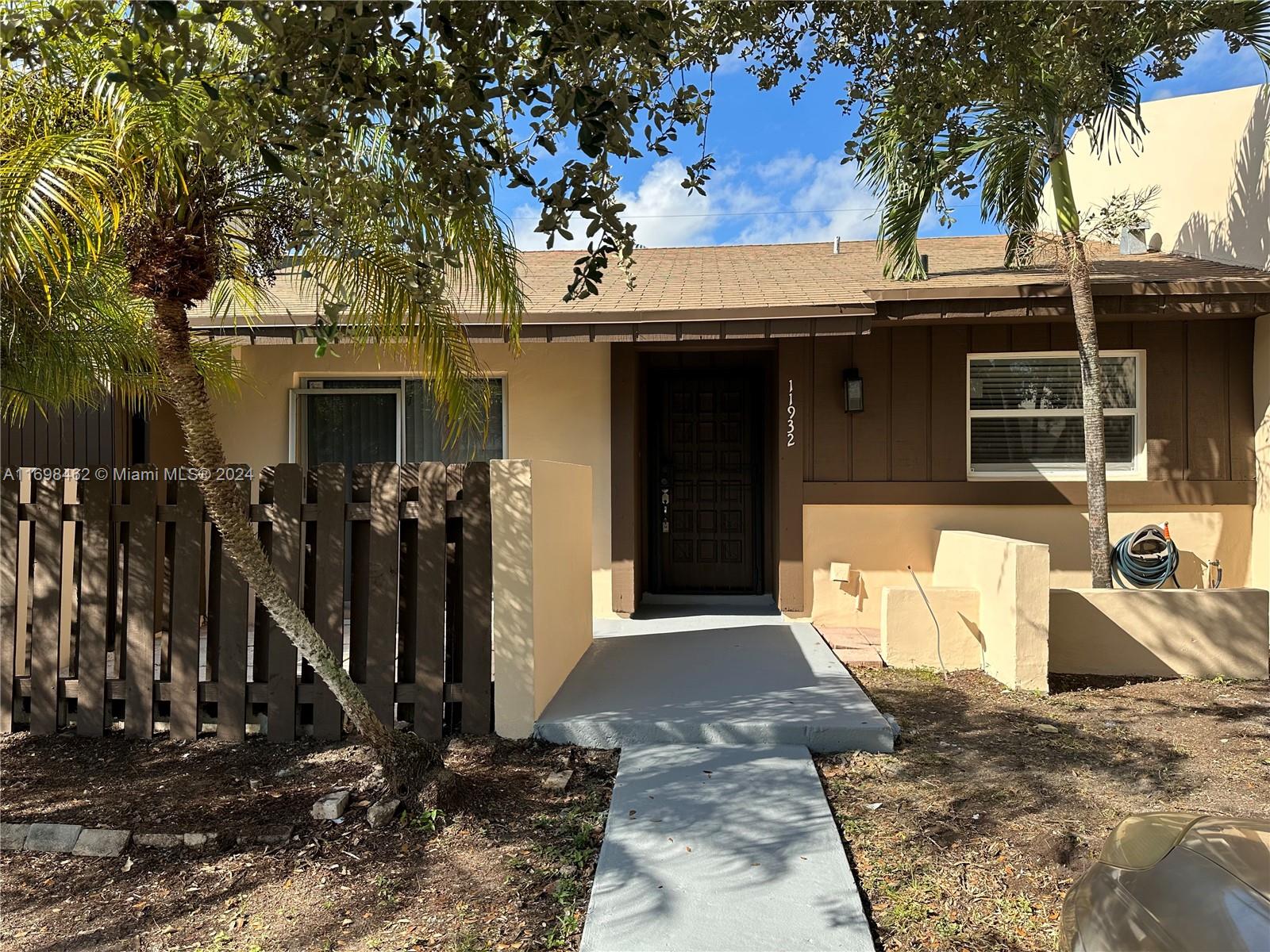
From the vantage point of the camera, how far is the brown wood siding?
7.73 metres

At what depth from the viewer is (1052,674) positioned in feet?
21.2

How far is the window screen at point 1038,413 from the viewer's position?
26.1 feet

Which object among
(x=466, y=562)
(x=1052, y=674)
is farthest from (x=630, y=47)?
(x=1052, y=674)

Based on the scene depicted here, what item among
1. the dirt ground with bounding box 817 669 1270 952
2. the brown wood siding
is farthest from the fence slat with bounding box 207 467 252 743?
the brown wood siding

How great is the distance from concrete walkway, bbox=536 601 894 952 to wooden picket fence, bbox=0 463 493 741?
82 cm

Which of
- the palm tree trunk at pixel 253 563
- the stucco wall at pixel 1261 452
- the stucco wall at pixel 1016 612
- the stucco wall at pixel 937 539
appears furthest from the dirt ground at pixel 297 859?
the stucco wall at pixel 1261 452

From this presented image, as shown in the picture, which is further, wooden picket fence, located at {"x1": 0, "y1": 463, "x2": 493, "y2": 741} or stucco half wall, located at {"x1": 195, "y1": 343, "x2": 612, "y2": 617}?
stucco half wall, located at {"x1": 195, "y1": 343, "x2": 612, "y2": 617}

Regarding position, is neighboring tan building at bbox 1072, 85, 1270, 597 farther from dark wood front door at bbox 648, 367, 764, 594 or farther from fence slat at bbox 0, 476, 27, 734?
fence slat at bbox 0, 476, 27, 734

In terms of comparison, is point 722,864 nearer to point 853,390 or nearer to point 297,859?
point 297,859

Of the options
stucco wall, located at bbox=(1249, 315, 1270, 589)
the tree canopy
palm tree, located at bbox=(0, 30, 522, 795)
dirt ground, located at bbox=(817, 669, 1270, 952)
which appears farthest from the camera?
stucco wall, located at bbox=(1249, 315, 1270, 589)

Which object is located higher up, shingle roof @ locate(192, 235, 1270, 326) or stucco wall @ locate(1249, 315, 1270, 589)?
shingle roof @ locate(192, 235, 1270, 326)

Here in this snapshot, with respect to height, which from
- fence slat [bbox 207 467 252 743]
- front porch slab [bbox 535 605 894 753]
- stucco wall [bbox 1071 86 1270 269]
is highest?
stucco wall [bbox 1071 86 1270 269]

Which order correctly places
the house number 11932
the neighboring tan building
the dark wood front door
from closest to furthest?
1. the neighboring tan building
2. the house number 11932
3. the dark wood front door

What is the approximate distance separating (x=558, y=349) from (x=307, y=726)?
15.0ft
